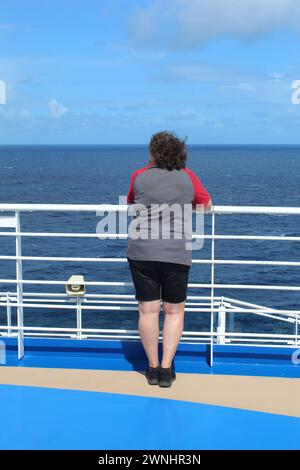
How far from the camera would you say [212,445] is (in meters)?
2.94

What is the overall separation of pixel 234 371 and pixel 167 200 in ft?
4.37

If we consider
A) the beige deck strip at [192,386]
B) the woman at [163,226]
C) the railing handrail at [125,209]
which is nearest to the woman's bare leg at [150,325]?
the woman at [163,226]

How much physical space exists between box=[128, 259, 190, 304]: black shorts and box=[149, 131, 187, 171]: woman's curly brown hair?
0.58m

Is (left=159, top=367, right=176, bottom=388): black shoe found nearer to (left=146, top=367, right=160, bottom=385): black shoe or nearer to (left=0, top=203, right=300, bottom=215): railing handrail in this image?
(left=146, top=367, right=160, bottom=385): black shoe

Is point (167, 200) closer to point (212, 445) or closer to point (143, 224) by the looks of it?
point (143, 224)

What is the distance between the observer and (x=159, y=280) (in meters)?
3.59

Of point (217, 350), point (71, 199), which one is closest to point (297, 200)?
point (71, 199)

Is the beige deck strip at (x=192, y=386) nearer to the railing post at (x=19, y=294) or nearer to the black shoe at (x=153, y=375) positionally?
the black shoe at (x=153, y=375)

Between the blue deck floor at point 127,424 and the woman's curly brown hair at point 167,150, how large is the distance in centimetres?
139

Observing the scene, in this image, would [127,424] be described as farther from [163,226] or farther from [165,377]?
[163,226]

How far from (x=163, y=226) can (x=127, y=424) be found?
1.12 m

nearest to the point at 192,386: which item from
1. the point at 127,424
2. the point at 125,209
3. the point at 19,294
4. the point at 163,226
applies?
the point at 127,424

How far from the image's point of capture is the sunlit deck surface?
Answer: 3004mm
